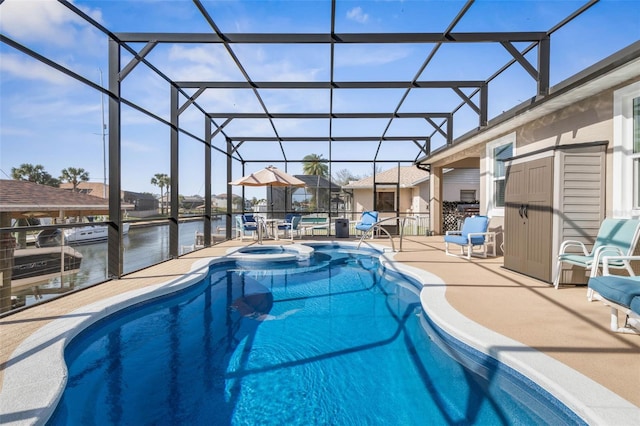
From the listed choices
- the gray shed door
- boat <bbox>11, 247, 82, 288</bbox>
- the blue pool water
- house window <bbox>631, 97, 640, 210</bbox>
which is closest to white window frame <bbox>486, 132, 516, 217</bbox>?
the gray shed door

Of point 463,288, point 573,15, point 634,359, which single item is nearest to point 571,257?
point 463,288

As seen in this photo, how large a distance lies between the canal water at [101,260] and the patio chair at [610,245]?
6.26 m

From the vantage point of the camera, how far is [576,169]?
4.13 metres

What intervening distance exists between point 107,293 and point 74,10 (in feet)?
11.4

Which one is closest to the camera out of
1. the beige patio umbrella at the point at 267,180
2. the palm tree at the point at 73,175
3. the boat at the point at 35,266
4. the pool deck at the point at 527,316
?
the pool deck at the point at 527,316

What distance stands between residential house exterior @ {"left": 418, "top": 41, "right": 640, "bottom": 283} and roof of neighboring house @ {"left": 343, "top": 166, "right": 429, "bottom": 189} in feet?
38.4

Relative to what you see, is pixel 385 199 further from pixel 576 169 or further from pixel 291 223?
pixel 576 169

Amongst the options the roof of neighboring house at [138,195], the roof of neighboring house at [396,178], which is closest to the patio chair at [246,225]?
the roof of neighboring house at [396,178]

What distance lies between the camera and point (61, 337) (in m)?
2.55

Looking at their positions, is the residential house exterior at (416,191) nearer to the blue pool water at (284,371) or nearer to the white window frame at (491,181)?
the white window frame at (491,181)

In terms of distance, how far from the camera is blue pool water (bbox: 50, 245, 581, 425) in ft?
6.66

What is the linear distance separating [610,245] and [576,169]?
1.17 m

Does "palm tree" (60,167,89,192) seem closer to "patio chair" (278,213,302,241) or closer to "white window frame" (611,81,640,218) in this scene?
"patio chair" (278,213,302,241)

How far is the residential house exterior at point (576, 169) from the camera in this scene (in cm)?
384
